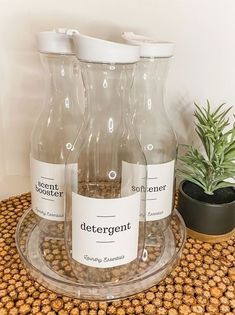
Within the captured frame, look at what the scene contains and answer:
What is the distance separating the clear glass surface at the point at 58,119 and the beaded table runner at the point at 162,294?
0.11 metres

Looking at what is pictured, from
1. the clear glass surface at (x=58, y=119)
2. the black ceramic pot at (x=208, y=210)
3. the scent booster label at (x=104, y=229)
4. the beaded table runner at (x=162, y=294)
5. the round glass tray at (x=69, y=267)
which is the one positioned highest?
the clear glass surface at (x=58, y=119)

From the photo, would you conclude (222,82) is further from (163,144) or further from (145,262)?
(145,262)

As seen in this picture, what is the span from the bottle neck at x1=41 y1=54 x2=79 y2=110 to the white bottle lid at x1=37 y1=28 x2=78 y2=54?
29 mm

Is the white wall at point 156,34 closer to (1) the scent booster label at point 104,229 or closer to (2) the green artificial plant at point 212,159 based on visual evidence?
(2) the green artificial plant at point 212,159

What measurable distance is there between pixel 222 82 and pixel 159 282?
1.07ft

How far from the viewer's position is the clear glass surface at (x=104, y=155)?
17.9 inches

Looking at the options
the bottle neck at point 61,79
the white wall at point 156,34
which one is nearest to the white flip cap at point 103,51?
the bottle neck at point 61,79

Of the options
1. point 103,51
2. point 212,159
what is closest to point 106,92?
point 103,51

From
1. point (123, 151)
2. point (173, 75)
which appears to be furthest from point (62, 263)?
point (173, 75)

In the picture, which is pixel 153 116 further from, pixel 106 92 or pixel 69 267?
pixel 69 267

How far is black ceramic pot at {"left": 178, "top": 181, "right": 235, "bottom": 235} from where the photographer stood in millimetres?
565

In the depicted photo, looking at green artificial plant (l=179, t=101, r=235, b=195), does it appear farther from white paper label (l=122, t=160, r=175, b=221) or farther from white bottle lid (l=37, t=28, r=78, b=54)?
white bottle lid (l=37, t=28, r=78, b=54)

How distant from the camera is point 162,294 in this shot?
476 millimetres

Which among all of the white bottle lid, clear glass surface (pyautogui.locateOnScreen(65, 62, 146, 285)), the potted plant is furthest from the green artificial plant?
the white bottle lid
